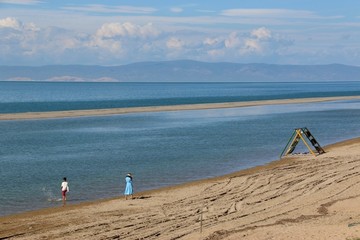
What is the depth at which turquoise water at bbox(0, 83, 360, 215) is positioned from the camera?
3475cm

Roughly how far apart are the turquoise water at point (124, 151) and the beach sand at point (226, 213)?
11.0ft

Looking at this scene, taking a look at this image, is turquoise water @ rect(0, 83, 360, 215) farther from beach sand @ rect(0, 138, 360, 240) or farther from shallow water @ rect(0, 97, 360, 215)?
beach sand @ rect(0, 138, 360, 240)

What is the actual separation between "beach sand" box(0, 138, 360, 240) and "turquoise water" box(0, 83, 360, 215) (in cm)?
335

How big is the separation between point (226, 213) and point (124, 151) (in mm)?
25917

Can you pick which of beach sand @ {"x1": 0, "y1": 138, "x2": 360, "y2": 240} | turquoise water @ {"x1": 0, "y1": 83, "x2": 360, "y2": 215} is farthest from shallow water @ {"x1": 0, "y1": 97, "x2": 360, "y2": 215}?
beach sand @ {"x1": 0, "y1": 138, "x2": 360, "y2": 240}

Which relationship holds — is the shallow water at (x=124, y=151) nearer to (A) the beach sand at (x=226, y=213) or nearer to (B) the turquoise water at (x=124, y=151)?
(B) the turquoise water at (x=124, y=151)

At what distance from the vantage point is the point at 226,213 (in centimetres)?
2516

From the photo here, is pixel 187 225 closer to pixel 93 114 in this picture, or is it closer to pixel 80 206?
pixel 80 206

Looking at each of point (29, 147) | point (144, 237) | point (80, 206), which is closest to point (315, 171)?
point (80, 206)

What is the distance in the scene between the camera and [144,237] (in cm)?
2164

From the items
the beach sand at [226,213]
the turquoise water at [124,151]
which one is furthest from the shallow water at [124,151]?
the beach sand at [226,213]

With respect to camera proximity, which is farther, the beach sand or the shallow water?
the shallow water

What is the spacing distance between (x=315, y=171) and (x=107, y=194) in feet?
37.7

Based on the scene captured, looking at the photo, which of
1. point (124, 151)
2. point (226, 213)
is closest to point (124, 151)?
point (124, 151)
